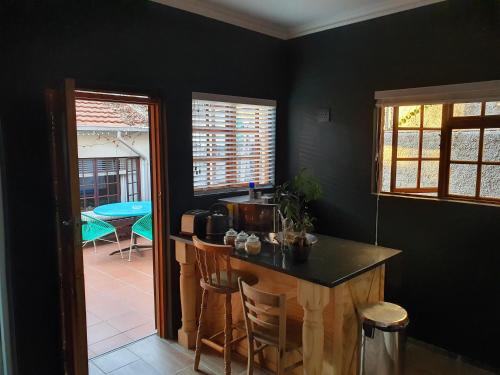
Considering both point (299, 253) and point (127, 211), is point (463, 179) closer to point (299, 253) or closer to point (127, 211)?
point (299, 253)

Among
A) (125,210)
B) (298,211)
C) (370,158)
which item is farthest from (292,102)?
(125,210)

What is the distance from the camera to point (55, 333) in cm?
259

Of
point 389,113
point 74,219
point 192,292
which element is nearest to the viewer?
point 74,219

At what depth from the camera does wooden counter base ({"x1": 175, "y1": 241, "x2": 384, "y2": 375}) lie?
2.20 meters

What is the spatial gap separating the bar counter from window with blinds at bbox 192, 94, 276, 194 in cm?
72

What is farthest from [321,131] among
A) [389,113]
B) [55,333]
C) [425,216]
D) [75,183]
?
[55,333]

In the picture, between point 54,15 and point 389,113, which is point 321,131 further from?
point 54,15

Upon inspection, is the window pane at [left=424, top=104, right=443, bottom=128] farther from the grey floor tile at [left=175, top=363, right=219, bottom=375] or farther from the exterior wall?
the exterior wall

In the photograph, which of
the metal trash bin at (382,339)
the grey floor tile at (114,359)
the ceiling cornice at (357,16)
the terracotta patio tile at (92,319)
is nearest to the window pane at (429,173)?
the ceiling cornice at (357,16)

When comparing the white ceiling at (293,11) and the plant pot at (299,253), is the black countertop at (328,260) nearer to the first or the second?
the plant pot at (299,253)

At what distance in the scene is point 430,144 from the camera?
3234 mm

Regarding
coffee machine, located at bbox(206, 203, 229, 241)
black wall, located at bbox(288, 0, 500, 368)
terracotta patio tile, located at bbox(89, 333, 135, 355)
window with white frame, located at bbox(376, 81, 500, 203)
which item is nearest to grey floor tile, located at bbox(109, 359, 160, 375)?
terracotta patio tile, located at bbox(89, 333, 135, 355)

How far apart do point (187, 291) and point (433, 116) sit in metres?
2.34

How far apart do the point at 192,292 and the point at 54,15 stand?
2.07m
